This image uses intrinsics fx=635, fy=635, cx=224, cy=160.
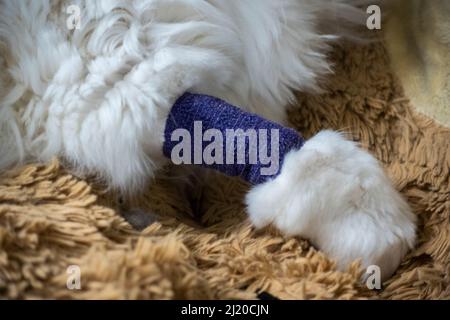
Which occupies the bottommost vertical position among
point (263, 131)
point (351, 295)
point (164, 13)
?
point (351, 295)

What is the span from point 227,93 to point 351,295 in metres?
0.30

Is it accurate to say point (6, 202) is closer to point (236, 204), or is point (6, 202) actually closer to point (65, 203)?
point (65, 203)

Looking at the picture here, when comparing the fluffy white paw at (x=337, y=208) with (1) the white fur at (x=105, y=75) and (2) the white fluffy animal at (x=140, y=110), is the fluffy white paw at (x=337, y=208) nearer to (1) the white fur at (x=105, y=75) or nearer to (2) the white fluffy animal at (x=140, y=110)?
(2) the white fluffy animal at (x=140, y=110)

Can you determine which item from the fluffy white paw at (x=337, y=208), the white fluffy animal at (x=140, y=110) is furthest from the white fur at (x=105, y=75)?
the fluffy white paw at (x=337, y=208)

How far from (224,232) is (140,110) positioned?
17 centimetres

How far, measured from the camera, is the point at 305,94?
855 millimetres

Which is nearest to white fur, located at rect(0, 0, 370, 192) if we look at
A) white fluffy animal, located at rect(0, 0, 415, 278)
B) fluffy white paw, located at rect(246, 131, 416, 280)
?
white fluffy animal, located at rect(0, 0, 415, 278)

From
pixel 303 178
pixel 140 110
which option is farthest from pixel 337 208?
pixel 140 110

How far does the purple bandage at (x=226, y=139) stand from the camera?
720mm

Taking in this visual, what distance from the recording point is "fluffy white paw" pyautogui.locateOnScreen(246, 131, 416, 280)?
679 millimetres

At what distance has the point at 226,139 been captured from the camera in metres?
0.73

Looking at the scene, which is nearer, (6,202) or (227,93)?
(6,202)
